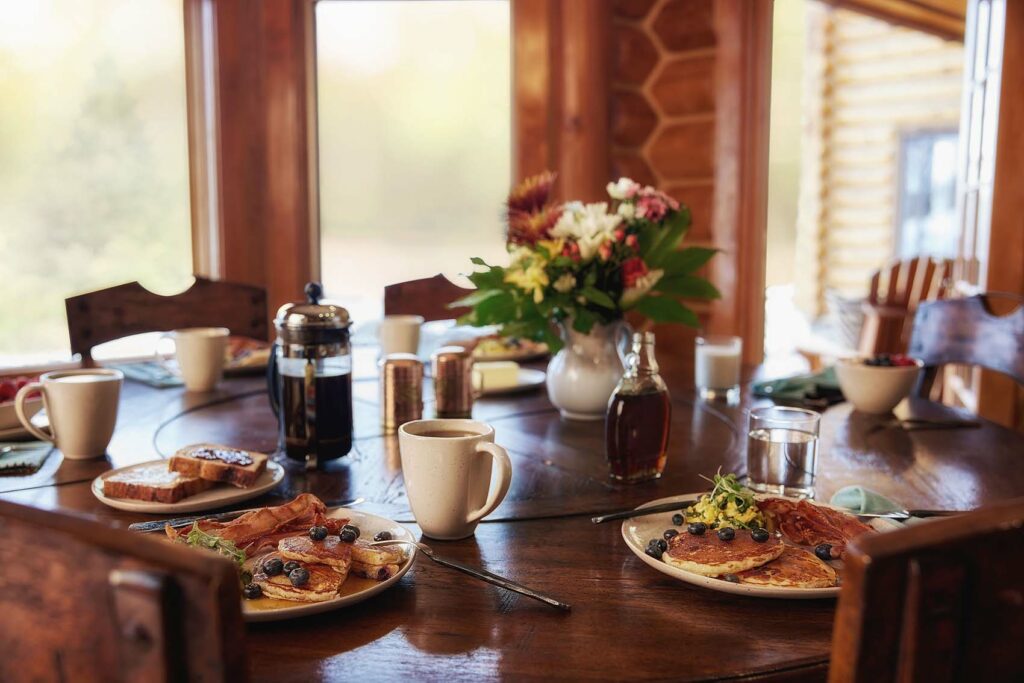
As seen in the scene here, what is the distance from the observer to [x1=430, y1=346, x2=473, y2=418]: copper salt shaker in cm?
172

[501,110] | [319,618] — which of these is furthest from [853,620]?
[501,110]

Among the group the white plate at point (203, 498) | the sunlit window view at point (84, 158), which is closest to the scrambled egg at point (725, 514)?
the white plate at point (203, 498)

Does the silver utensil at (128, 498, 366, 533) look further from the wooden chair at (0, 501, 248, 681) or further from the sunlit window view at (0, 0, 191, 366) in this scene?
the sunlit window view at (0, 0, 191, 366)

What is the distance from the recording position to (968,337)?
207 centimetres

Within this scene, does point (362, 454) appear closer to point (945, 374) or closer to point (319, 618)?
point (319, 618)

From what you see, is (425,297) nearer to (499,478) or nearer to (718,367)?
(718,367)

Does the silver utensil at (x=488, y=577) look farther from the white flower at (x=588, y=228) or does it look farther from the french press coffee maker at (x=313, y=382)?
the white flower at (x=588, y=228)

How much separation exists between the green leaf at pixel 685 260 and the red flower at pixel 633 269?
0.12m

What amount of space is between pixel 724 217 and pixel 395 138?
1352mm

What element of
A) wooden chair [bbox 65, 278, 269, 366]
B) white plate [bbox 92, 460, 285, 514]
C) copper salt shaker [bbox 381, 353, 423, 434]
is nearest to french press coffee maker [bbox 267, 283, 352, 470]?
white plate [bbox 92, 460, 285, 514]

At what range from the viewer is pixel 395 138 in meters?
3.65

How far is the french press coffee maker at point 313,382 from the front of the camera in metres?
1.35

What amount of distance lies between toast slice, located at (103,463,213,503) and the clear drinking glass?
112 cm

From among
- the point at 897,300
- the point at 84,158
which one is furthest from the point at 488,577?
the point at 897,300
